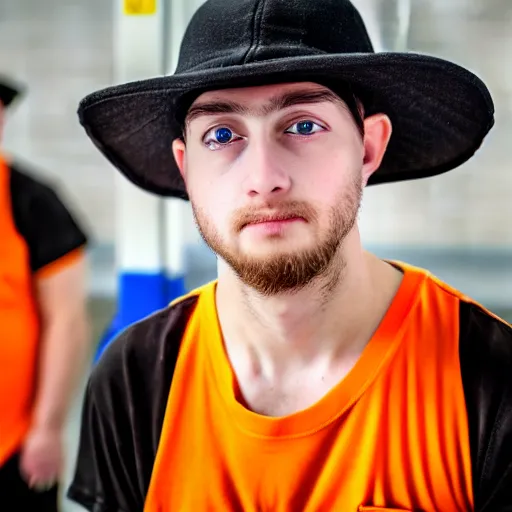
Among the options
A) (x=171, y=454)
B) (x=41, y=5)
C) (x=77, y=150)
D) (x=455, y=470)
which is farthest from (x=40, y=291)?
(x=455, y=470)

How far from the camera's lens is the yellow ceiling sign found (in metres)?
0.88

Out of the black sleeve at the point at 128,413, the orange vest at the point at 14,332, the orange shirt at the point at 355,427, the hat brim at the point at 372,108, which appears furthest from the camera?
the orange vest at the point at 14,332

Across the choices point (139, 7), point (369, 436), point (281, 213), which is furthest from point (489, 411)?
point (139, 7)

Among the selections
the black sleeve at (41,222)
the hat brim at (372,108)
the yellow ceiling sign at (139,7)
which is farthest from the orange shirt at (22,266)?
the yellow ceiling sign at (139,7)

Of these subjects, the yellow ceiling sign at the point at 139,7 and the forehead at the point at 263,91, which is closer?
the forehead at the point at 263,91

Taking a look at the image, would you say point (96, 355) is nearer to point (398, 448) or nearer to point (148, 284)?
point (148, 284)

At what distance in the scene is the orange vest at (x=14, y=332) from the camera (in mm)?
1020

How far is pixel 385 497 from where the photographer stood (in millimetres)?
758

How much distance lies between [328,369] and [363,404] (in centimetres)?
7

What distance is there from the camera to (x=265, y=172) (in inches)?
25.8

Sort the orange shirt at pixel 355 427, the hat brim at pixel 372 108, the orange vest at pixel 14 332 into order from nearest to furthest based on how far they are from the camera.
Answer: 1. the hat brim at pixel 372 108
2. the orange shirt at pixel 355 427
3. the orange vest at pixel 14 332

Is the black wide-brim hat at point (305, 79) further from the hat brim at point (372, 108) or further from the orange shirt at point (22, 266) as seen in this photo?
the orange shirt at point (22, 266)

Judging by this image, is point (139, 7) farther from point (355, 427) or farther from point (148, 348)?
point (355, 427)

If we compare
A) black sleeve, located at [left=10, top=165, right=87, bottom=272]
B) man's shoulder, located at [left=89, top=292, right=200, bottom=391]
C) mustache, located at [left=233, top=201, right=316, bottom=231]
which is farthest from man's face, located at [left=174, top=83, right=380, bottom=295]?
black sleeve, located at [left=10, top=165, right=87, bottom=272]
